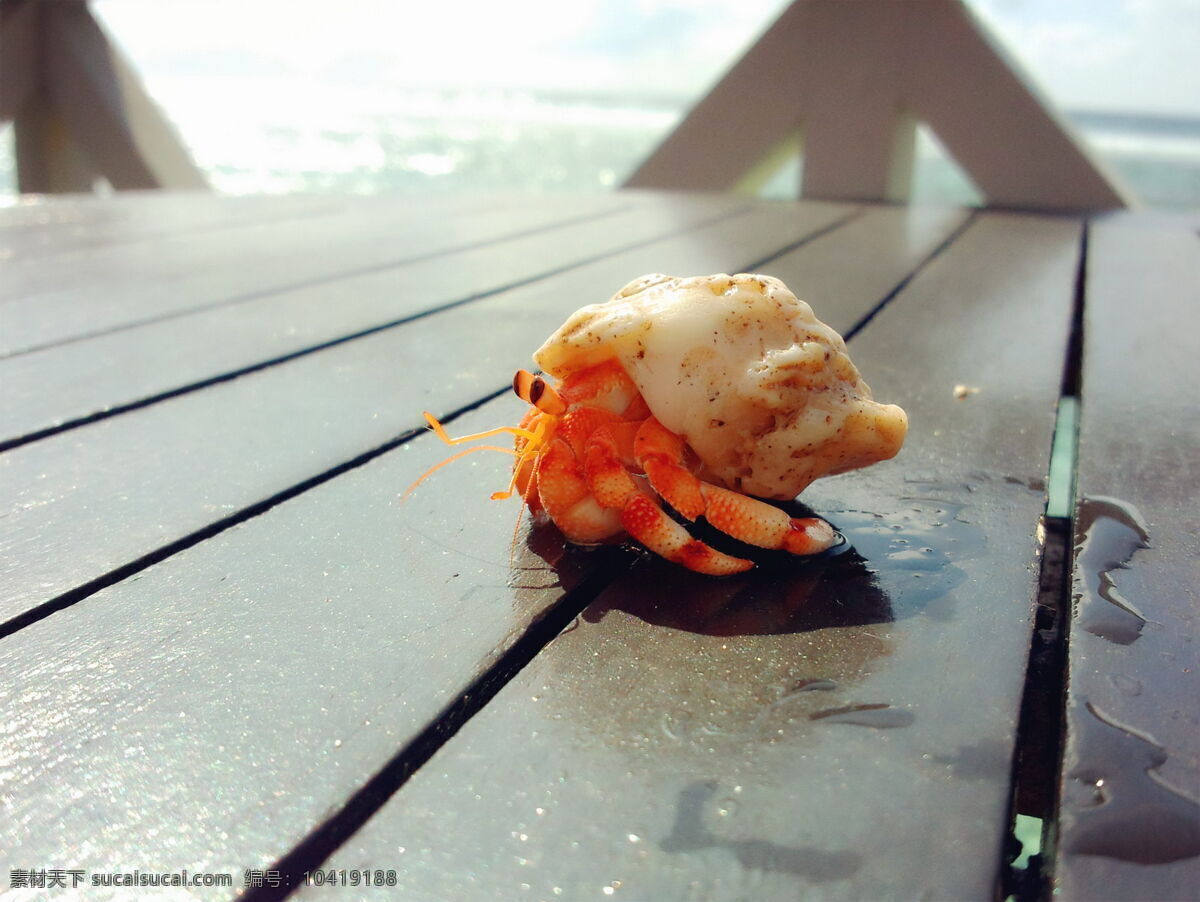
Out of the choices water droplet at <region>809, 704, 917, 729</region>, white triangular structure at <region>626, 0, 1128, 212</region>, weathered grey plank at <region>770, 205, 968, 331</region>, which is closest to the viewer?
water droplet at <region>809, 704, 917, 729</region>

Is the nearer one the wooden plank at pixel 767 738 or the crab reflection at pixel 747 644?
the wooden plank at pixel 767 738

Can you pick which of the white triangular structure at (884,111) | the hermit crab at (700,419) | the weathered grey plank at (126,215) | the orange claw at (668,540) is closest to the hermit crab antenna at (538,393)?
the hermit crab at (700,419)

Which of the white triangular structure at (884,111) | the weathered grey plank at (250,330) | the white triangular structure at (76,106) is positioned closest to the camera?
the weathered grey plank at (250,330)

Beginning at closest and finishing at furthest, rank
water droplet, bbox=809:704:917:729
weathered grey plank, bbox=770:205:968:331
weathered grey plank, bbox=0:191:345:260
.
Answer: water droplet, bbox=809:704:917:729, weathered grey plank, bbox=770:205:968:331, weathered grey plank, bbox=0:191:345:260

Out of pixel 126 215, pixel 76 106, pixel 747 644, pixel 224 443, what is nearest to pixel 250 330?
pixel 224 443

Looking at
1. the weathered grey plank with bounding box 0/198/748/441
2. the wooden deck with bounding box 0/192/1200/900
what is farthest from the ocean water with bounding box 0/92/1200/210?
the wooden deck with bounding box 0/192/1200/900

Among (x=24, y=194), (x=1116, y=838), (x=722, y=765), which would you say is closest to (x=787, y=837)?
(x=722, y=765)

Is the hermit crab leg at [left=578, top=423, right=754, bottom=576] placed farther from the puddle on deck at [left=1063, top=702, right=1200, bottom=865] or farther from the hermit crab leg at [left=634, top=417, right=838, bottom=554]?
the puddle on deck at [left=1063, top=702, right=1200, bottom=865]

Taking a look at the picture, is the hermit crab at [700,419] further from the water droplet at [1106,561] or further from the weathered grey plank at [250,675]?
the water droplet at [1106,561]
